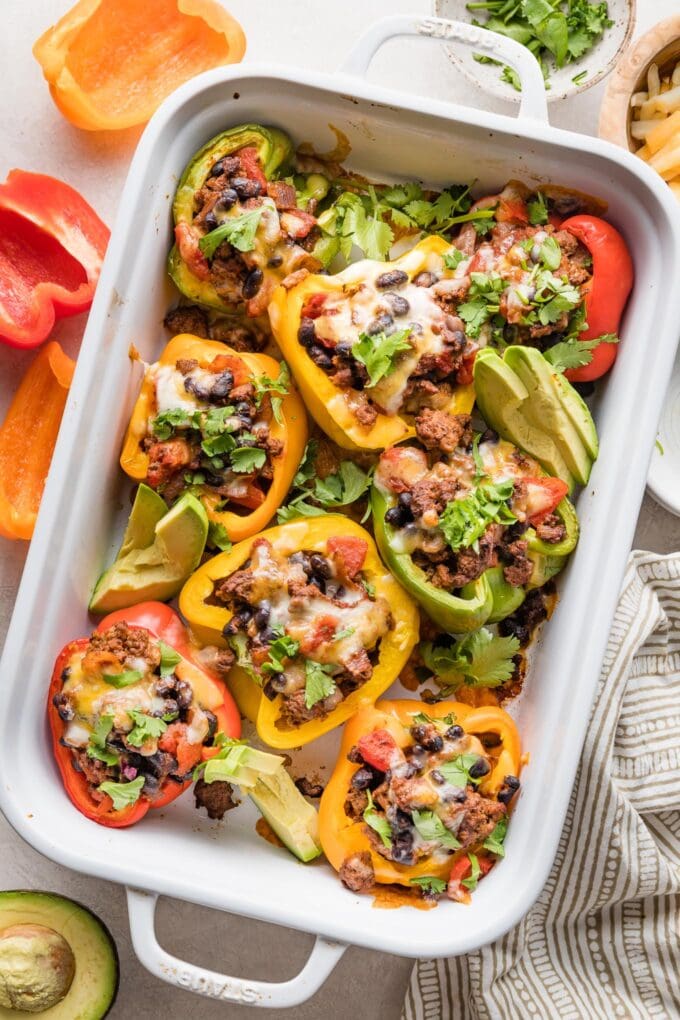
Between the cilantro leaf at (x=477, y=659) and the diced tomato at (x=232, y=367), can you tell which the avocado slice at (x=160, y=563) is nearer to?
the diced tomato at (x=232, y=367)

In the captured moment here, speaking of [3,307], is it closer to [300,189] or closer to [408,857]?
[300,189]

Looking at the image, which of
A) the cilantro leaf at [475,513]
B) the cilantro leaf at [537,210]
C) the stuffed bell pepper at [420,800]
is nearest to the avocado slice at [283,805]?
the stuffed bell pepper at [420,800]

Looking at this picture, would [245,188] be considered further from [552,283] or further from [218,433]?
[552,283]

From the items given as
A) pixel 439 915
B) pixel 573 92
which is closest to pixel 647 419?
pixel 573 92

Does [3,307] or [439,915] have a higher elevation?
[3,307]

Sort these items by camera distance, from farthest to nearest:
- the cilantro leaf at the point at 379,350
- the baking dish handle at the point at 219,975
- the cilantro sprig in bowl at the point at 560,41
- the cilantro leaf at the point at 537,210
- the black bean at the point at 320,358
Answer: the cilantro sprig in bowl at the point at 560,41 < the cilantro leaf at the point at 537,210 < the black bean at the point at 320,358 < the cilantro leaf at the point at 379,350 < the baking dish handle at the point at 219,975

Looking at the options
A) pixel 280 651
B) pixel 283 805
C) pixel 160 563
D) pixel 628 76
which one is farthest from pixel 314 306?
pixel 283 805

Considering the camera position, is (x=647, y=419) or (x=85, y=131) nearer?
(x=647, y=419)

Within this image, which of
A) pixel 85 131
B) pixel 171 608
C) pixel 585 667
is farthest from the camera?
pixel 85 131
